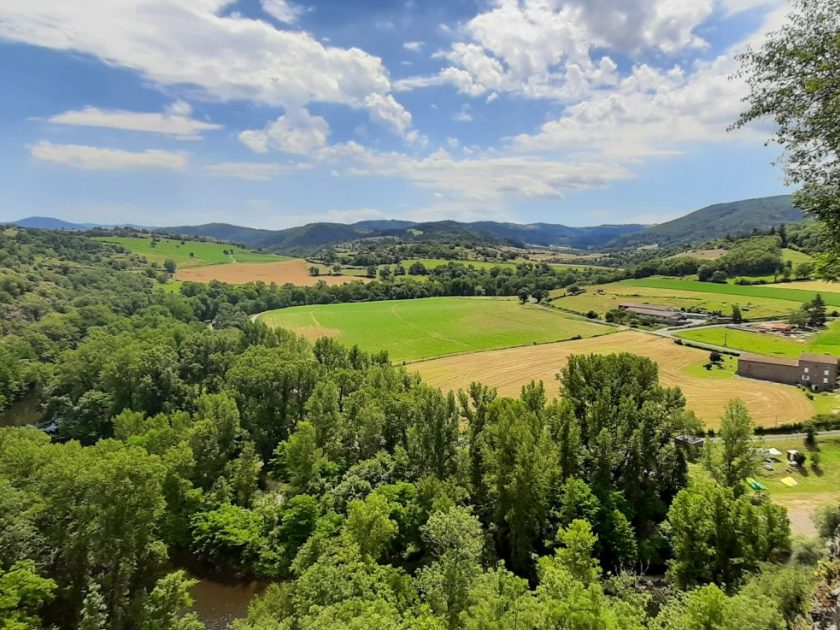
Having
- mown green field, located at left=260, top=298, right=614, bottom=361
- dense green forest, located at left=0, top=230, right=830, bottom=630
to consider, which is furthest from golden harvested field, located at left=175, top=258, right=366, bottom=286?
dense green forest, located at left=0, top=230, right=830, bottom=630

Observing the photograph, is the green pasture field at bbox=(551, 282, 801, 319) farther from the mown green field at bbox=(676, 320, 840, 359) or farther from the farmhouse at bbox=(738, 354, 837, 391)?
the farmhouse at bbox=(738, 354, 837, 391)

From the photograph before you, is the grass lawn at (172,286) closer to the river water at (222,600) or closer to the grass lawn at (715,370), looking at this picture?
the river water at (222,600)

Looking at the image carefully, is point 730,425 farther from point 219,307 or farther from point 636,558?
point 219,307

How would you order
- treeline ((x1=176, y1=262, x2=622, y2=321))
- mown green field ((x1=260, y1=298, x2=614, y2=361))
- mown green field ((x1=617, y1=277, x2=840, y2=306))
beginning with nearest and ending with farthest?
mown green field ((x1=260, y1=298, x2=614, y2=361)) → mown green field ((x1=617, y1=277, x2=840, y2=306)) → treeline ((x1=176, y1=262, x2=622, y2=321))

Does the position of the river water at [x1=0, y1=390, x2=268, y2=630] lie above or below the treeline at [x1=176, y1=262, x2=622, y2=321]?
below

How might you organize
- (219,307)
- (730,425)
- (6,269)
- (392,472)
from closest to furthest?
(730,425) < (392,472) < (6,269) < (219,307)

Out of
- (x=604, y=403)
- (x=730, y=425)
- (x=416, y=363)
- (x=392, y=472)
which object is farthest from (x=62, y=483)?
(x=416, y=363)
